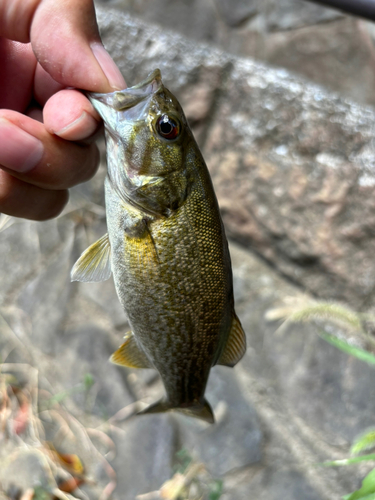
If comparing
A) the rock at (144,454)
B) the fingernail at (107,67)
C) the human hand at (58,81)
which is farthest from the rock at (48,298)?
the fingernail at (107,67)

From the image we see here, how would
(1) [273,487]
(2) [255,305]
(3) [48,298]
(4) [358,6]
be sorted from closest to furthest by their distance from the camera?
1. (4) [358,6]
2. (1) [273,487]
3. (2) [255,305]
4. (3) [48,298]

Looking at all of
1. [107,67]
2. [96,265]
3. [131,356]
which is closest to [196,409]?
[131,356]

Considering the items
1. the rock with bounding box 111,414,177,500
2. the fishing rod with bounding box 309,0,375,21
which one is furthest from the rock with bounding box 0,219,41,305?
the fishing rod with bounding box 309,0,375,21

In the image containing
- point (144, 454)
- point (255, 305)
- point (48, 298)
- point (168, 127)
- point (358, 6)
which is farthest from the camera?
point (48, 298)

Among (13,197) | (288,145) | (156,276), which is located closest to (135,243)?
(156,276)

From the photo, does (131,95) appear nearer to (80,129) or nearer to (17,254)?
(80,129)

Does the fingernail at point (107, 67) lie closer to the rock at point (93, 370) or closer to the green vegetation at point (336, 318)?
the green vegetation at point (336, 318)
